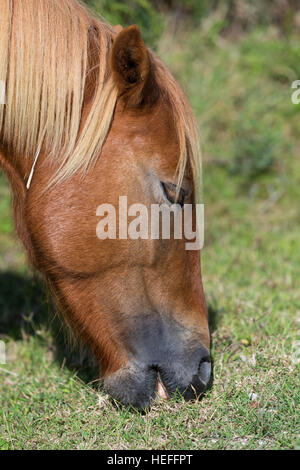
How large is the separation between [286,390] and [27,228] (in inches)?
54.0

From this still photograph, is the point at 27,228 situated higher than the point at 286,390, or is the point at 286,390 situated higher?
the point at 27,228

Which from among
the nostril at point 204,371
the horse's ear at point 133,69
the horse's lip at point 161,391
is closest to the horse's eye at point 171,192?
the horse's ear at point 133,69

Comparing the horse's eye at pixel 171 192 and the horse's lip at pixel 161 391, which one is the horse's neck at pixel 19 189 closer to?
the horse's eye at pixel 171 192

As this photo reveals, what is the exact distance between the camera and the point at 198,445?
6.95 ft

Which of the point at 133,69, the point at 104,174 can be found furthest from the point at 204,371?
the point at 133,69

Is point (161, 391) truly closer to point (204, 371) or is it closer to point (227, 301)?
point (204, 371)

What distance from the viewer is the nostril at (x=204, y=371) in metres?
2.36

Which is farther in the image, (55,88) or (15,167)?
(15,167)

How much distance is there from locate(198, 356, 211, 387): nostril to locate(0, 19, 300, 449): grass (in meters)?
0.12

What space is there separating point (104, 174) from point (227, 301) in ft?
5.45

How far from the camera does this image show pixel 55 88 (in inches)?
89.8

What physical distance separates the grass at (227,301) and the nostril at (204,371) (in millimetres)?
120

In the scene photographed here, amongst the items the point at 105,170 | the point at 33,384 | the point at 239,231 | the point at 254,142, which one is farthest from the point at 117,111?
the point at 254,142

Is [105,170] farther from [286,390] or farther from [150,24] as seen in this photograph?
[150,24]
